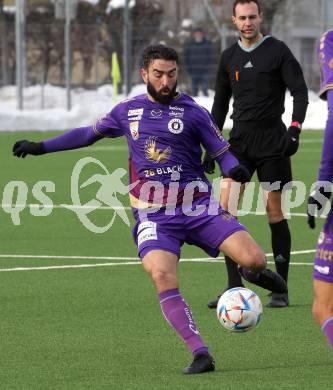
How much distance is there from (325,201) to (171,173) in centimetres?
193

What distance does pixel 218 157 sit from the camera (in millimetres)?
9633

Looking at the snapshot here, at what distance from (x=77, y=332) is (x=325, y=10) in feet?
92.7

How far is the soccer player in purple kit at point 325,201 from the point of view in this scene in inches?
297

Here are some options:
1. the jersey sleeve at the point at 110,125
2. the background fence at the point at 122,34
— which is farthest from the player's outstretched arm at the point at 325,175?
the background fence at the point at 122,34

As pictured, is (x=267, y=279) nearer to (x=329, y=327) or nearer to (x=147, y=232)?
(x=147, y=232)

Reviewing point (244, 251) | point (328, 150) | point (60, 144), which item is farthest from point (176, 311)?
point (328, 150)

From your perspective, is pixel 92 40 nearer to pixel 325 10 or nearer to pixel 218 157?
pixel 325 10

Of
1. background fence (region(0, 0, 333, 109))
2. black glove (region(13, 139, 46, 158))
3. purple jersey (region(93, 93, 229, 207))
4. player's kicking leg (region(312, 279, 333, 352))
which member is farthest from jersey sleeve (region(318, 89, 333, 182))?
background fence (region(0, 0, 333, 109))

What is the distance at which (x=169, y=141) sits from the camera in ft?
31.4

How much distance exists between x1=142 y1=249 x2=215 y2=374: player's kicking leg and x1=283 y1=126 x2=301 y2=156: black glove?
2425 mm

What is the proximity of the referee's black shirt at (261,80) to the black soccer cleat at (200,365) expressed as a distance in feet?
11.2

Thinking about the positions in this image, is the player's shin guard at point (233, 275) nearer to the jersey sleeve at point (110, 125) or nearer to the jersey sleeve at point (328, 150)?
the jersey sleeve at point (110, 125)

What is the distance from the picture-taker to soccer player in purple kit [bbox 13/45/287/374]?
934 cm

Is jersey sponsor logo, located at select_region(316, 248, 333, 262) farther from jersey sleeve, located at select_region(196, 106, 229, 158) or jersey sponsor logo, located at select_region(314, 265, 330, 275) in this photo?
jersey sleeve, located at select_region(196, 106, 229, 158)
